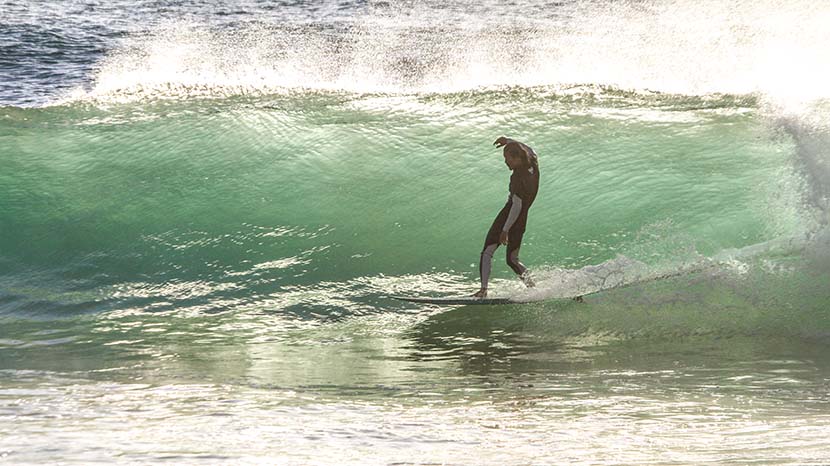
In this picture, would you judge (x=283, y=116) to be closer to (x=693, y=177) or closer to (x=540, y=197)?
(x=540, y=197)

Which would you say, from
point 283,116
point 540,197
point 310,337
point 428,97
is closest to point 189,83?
point 283,116

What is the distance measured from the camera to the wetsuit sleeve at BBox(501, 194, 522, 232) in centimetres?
633

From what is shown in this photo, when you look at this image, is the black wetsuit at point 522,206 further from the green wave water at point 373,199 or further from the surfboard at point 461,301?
the green wave water at point 373,199

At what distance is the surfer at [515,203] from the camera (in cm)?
625

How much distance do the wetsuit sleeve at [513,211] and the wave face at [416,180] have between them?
2.31 ft

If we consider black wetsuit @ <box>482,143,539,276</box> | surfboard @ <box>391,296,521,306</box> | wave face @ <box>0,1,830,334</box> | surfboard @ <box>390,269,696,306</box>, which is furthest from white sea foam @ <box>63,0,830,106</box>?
surfboard @ <box>391,296,521,306</box>

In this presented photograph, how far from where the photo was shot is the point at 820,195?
282 inches

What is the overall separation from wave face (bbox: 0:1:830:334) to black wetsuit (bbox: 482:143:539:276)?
508 millimetres

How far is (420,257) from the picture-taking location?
762 centimetres

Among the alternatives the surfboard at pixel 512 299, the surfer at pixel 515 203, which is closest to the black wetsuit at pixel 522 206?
the surfer at pixel 515 203

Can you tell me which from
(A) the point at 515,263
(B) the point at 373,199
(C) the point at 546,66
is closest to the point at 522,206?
(A) the point at 515,263

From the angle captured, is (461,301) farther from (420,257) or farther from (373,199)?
(373,199)

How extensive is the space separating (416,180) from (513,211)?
2.38 meters

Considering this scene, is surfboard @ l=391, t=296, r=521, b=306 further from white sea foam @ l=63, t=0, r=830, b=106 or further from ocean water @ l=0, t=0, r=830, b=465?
white sea foam @ l=63, t=0, r=830, b=106
